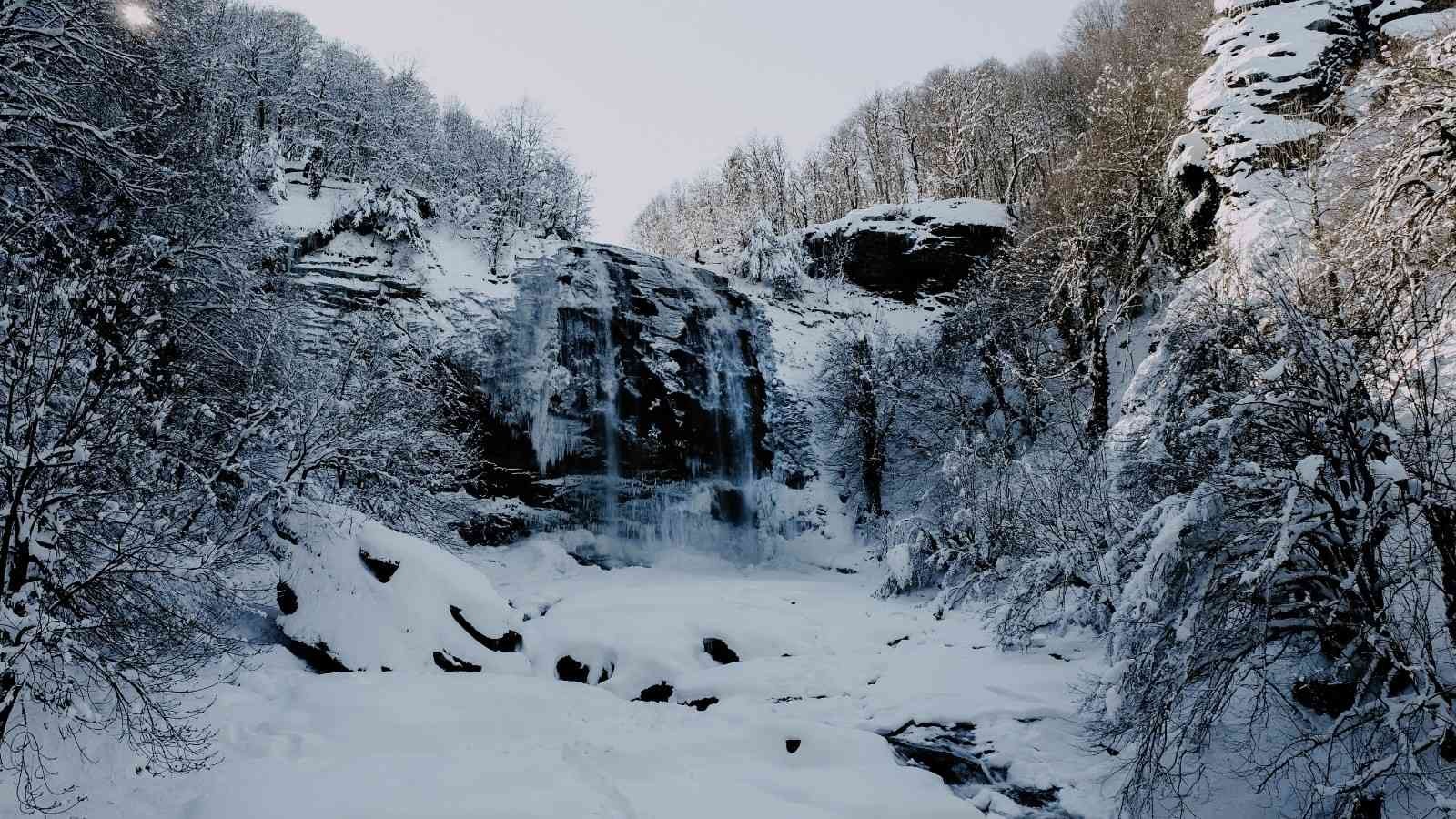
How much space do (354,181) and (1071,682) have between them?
28.3 meters

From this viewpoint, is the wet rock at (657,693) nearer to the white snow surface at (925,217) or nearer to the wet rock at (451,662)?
the wet rock at (451,662)

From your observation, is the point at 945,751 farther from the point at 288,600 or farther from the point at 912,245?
the point at 912,245

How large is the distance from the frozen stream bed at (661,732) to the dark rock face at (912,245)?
828 inches

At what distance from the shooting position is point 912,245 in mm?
30438

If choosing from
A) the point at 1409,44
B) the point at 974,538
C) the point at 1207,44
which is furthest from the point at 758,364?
the point at 1409,44

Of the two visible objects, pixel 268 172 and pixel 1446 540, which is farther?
pixel 268 172

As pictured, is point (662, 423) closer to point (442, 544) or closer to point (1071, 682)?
point (442, 544)

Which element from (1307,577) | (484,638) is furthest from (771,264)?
(1307,577)

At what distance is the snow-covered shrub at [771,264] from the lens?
97.8 feet

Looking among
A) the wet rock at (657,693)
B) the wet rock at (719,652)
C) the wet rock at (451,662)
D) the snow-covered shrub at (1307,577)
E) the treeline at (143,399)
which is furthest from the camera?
the wet rock at (719,652)

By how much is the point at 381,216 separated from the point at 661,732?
60.1 ft

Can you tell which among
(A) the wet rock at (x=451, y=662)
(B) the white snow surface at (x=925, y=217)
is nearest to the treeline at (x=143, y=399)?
(A) the wet rock at (x=451, y=662)

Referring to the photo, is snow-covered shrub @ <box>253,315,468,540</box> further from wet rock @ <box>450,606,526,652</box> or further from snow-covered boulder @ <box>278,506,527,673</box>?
Answer: wet rock @ <box>450,606,526,652</box>

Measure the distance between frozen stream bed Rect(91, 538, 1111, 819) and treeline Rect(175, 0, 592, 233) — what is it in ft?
56.7
